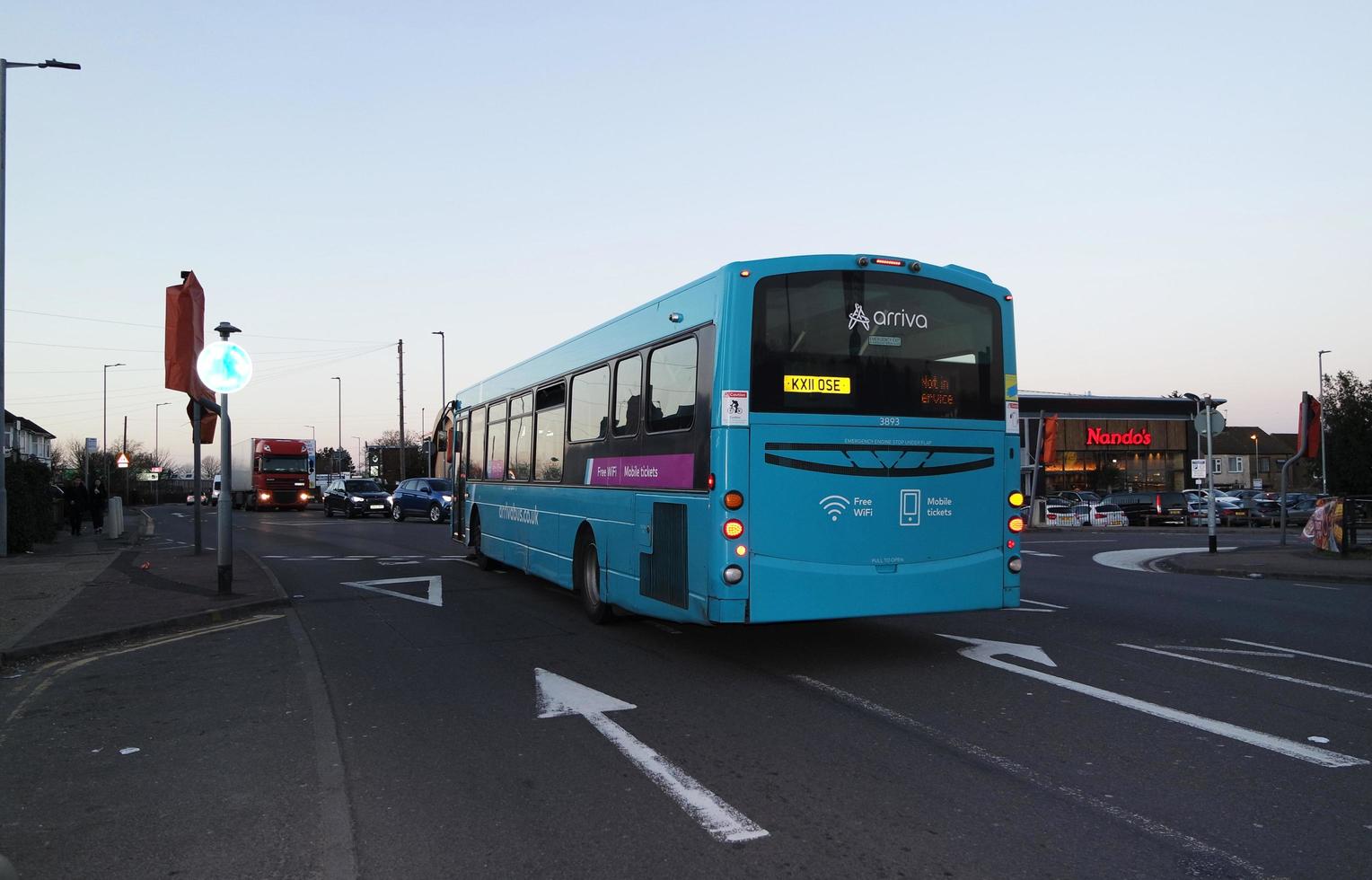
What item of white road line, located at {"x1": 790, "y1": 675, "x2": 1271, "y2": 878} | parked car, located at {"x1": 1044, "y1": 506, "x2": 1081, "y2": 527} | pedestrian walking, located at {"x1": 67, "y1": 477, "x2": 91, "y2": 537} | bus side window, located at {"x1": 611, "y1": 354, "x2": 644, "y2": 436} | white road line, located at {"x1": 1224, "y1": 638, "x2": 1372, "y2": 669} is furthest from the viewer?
parked car, located at {"x1": 1044, "y1": 506, "x2": 1081, "y2": 527}

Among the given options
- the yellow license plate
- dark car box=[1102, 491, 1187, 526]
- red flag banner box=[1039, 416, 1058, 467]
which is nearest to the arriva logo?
the yellow license plate

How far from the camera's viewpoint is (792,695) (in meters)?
7.06

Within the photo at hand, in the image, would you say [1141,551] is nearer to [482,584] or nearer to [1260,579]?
[1260,579]

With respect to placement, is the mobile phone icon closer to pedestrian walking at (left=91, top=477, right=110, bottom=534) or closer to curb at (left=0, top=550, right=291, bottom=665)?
curb at (left=0, top=550, right=291, bottom=665)

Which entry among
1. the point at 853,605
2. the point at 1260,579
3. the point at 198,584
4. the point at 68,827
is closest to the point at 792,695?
the point at 853,605

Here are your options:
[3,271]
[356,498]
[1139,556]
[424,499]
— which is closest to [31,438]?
[356,498]

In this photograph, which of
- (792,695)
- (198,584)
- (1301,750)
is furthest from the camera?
(198,584)

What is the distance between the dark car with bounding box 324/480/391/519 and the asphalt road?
32.5 metres

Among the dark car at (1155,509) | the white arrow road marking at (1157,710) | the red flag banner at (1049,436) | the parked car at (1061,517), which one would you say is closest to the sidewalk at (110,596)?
the white arrow road marking at (1157,710)

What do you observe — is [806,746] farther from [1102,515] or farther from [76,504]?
[1102,515]

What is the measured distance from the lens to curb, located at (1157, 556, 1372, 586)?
1484cm

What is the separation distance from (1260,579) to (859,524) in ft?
36.6

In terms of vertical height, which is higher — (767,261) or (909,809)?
(767,261)

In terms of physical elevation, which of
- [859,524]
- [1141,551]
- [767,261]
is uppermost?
[767,261]
